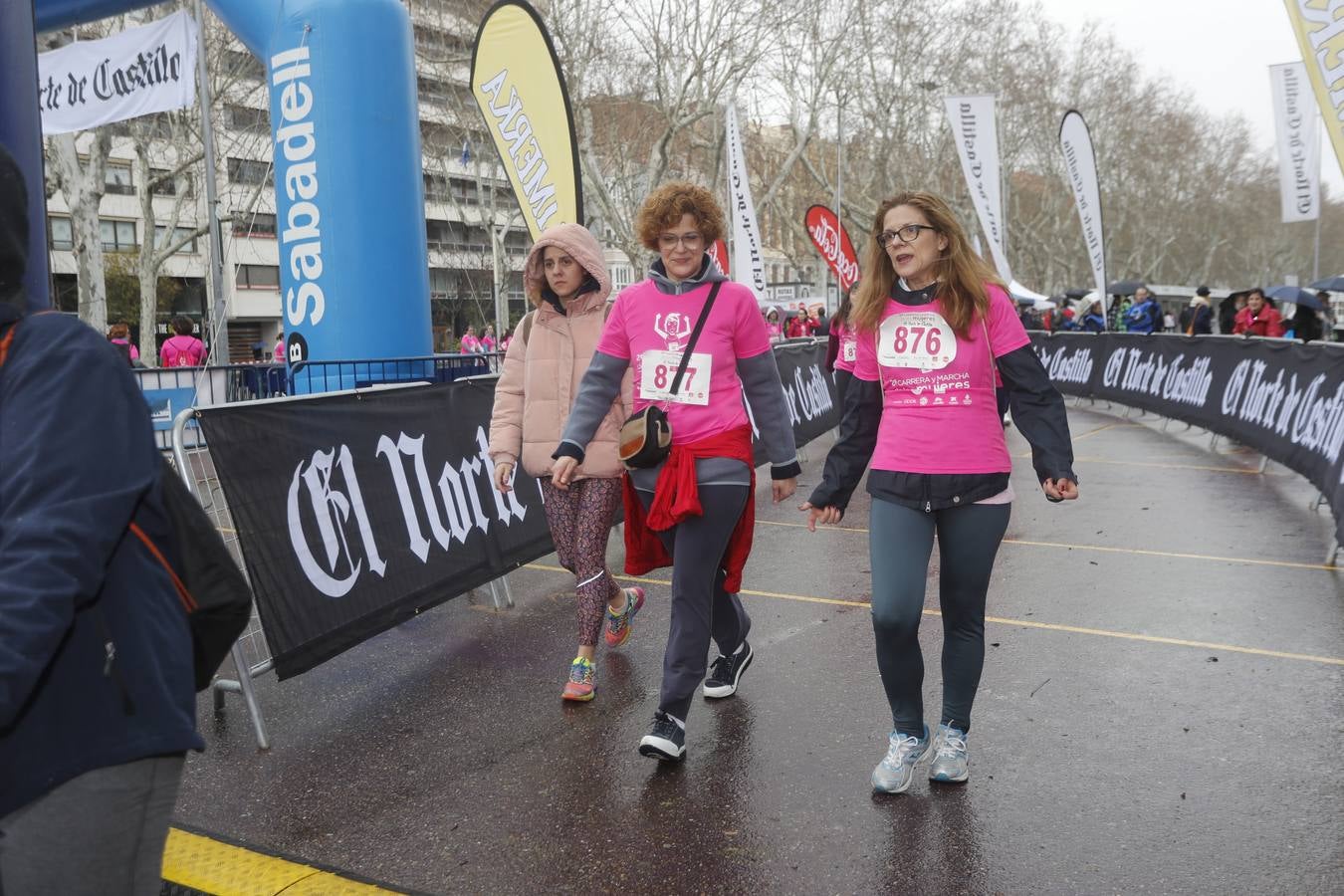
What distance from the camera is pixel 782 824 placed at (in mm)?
3414

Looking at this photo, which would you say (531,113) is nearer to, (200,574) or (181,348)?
(200,574)

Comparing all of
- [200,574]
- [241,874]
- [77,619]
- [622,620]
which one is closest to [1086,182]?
[622,620]

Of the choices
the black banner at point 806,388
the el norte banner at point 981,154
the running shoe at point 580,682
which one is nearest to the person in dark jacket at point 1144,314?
the el norte banner at point 981,154

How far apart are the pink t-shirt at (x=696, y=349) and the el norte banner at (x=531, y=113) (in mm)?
4941

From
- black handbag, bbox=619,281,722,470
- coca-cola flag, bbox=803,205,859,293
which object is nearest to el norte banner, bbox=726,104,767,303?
coca-cola flag, bbox=803,205,859,293

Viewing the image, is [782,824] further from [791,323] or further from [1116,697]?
[791,323]

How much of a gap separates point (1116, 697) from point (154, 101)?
9.93 meters

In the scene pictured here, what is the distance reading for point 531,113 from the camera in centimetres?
892

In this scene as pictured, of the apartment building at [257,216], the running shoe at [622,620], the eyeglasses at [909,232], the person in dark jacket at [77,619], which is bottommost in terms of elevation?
the running shoe at [622,620]

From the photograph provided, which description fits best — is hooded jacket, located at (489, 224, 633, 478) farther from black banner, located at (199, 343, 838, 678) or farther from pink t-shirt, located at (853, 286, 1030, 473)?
pink t-shirt, located at (853, 286, 1030, 473)

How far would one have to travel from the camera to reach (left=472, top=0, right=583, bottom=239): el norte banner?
878 centimetres

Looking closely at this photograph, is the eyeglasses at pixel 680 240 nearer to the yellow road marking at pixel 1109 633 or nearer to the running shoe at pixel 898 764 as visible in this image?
the running shoe at pixel 898 764

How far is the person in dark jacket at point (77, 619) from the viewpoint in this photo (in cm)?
152

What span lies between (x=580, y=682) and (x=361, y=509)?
1.29m
